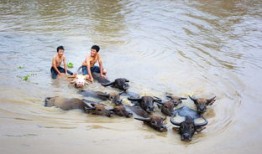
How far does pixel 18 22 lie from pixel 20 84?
25.4ft

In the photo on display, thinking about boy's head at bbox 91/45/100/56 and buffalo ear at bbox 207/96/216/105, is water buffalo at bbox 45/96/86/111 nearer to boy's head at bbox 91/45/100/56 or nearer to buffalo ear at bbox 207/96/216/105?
boy's head at bbox 91/45/100/56

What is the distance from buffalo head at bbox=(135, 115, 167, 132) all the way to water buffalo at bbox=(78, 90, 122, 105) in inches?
42.7

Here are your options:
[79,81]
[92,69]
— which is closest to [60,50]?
[92,69]

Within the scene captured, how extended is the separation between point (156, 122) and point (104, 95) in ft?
5.81

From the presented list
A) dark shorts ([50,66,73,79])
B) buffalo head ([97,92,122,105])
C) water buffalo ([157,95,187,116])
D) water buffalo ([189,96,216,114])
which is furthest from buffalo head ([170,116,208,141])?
dark shorts ([50,66,73,79])

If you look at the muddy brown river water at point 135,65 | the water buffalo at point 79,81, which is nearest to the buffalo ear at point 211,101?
the muddy brown river water at point 135,65

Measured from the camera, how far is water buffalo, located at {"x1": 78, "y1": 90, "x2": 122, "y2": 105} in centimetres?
792

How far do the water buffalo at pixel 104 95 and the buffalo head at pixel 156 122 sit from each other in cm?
109

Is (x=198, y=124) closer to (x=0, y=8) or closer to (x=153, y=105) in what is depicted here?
(x=153, y=105)

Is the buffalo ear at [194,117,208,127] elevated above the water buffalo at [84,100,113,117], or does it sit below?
below

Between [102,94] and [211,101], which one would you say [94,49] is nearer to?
[102,94]

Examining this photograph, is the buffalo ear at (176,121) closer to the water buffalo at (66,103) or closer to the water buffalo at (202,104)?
the water buffalo at (202,104)

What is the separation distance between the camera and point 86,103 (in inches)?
296

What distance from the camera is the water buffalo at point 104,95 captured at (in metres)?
7.92
